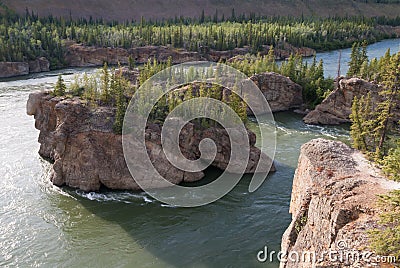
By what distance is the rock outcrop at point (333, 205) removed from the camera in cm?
1634

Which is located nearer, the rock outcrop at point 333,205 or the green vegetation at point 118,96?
the rock outcrop at point 333,205

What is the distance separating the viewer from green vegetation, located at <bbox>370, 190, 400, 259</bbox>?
14.1 m

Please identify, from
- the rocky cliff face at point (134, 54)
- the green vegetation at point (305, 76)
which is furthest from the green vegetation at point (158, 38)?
the green vegetation at point (305, 76)

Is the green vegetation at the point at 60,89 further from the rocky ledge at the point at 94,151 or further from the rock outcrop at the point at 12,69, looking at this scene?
the rock outcrop at the point at 12,69

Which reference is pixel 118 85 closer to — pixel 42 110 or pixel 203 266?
pixel 42 110

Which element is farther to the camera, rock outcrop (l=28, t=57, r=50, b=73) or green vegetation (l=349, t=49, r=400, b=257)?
rock outcrop (l=28, t=57, r=50, b=73)

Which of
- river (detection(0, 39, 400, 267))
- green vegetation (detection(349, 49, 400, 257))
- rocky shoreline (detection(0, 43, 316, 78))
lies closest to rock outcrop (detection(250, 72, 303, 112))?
green vegetation (detection(349, 49, 400, 257))

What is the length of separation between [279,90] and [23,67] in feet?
209

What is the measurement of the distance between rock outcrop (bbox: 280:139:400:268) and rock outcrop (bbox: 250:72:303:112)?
39686 mm

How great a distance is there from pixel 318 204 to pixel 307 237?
1.86m

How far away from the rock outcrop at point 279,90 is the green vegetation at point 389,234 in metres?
49.5

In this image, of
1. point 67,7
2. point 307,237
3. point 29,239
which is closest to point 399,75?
point 307,237

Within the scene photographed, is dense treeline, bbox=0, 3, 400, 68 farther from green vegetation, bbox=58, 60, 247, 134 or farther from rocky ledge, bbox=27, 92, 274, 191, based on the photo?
rocky ledge, bbox=27, 92, 274, 191

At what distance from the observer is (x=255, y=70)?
222 ft
